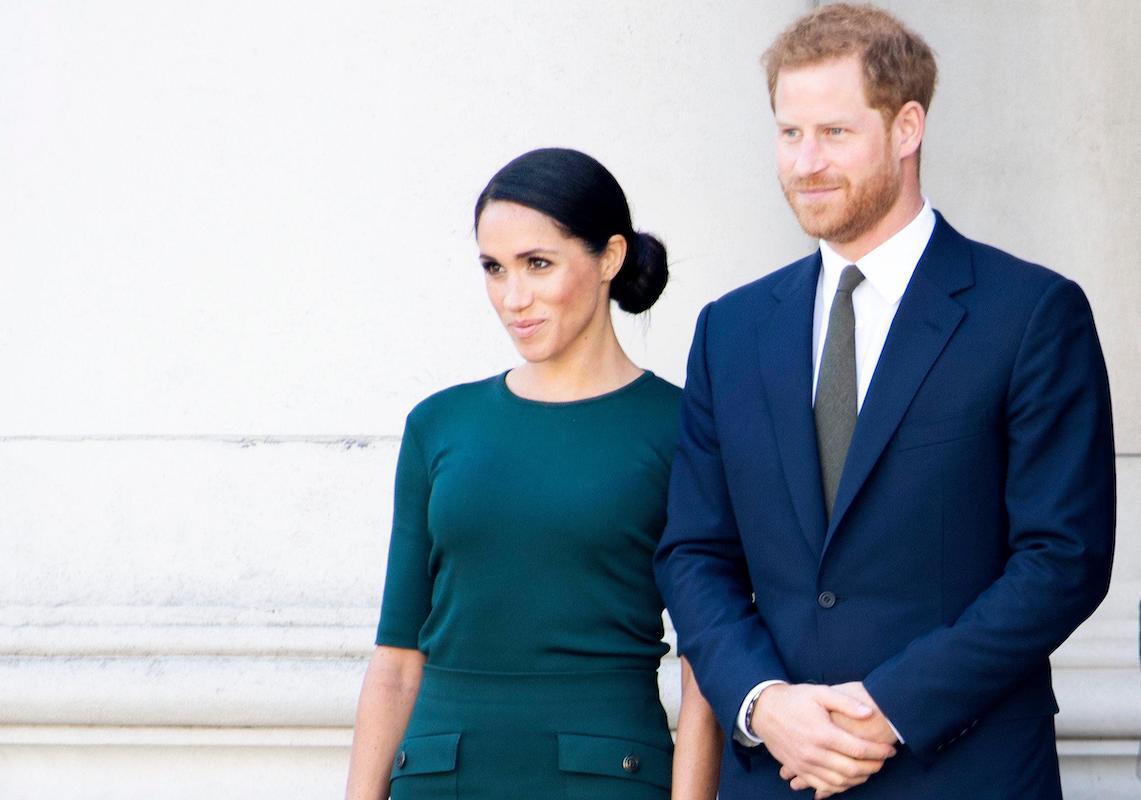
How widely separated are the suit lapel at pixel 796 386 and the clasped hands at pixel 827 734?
0.73 ft

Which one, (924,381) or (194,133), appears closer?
(924,381)

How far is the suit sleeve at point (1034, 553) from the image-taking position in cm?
241

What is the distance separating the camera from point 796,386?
2654 mm

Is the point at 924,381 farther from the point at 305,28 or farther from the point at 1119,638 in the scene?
the point at 305,28

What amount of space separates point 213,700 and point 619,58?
1.70 m

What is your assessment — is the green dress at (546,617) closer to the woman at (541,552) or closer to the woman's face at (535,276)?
the woman at (541,552)

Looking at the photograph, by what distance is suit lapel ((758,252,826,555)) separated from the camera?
8.48 feet

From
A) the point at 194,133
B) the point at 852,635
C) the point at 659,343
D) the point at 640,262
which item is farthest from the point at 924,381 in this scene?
the point at 194,133

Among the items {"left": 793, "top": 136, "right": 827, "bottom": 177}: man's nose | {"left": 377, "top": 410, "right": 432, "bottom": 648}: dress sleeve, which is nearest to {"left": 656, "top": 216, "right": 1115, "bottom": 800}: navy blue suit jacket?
{"left": 793, "top": 136, "right": 827, "bottom": 177}: man's nose

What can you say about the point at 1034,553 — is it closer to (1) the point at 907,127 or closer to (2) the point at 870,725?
(2) the point at 870,725

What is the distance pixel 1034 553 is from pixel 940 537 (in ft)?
0.45

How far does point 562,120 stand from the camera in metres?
3.98

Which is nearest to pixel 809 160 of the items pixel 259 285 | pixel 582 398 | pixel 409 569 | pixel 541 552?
pixel 582 398

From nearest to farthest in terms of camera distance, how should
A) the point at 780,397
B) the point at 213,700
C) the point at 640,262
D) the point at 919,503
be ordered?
the point at 919,503 < the point at 780,397 < the point at 640,262 < the point at 213,700
